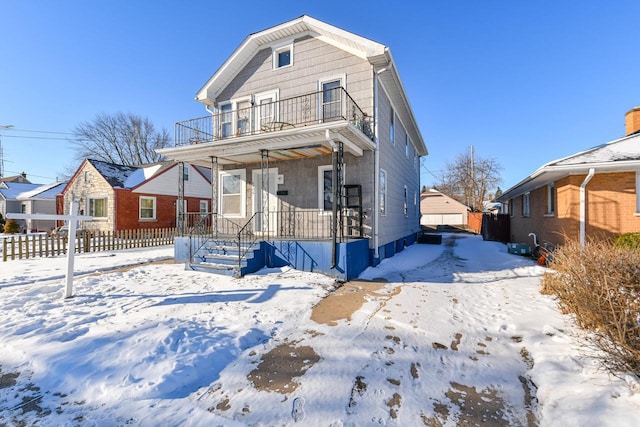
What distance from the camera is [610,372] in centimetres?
273

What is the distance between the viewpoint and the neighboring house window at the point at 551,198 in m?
10.2

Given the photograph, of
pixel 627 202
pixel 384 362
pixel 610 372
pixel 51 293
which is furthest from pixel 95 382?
pixel 627 202

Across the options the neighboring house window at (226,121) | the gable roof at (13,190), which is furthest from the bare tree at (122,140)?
the neighboring house window at (226,121)

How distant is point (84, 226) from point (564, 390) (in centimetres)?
2485

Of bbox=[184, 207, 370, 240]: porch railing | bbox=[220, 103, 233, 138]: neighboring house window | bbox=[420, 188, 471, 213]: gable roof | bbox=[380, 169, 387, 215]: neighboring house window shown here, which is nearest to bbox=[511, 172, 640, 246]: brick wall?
bbox=[380, 169, 387, 215]: neighboring house window

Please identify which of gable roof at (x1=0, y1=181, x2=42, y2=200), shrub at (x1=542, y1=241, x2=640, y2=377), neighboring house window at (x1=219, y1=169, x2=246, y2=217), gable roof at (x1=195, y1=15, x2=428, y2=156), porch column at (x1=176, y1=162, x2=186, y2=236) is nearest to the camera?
Answer: shrub at (x1=542, y1=241, x2=640, y2=377)

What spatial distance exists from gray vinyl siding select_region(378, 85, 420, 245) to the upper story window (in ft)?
11.7

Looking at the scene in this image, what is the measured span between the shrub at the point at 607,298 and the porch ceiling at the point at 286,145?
5101 millimetres

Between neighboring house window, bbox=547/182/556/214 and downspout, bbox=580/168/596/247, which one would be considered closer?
downspout, bbox=580/168/596/247

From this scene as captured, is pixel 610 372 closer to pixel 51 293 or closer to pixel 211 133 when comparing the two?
pixel 51 293

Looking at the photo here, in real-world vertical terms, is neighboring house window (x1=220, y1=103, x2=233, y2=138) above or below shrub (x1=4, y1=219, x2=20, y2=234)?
above

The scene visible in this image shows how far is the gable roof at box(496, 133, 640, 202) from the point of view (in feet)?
25.7

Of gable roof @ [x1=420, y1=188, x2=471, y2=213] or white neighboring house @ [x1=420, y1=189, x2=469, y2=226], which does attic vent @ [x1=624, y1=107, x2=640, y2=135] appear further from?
gable roof @ [x1=420, y1=188, x2=471, y2=213]

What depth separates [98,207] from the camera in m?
19.6
